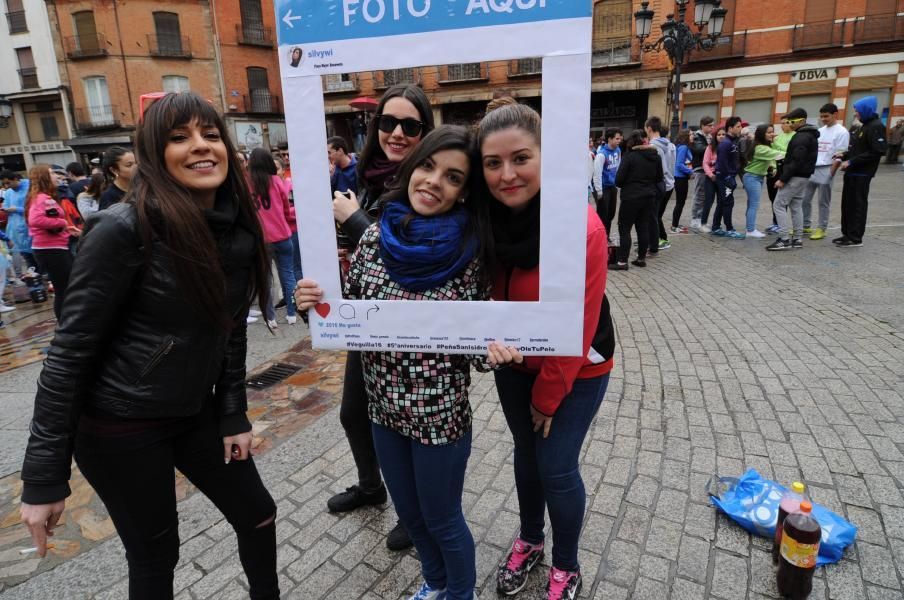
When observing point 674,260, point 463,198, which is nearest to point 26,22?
point 674,260

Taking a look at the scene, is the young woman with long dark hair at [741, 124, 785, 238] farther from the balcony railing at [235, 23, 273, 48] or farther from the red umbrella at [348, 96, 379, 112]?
the balcony railing at [235, 23, 273, 48]

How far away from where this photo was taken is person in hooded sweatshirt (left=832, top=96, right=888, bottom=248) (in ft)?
23.6

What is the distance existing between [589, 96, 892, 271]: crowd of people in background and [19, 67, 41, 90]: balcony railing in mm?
33131

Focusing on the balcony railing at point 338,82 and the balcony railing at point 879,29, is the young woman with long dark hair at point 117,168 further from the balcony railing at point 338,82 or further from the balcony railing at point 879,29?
the balcony railing at point 879,29

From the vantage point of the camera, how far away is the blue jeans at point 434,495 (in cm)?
175

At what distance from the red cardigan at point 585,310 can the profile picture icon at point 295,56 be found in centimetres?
89

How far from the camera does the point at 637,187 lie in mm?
7242

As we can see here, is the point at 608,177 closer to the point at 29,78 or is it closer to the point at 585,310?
the point at 585,310

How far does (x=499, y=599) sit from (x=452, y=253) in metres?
1.53

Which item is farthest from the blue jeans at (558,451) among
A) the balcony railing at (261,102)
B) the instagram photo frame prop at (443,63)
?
the balcony railing at (261,102)

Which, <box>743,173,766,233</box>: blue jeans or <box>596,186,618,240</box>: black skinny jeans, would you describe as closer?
<box>743,173,766,233</box>: blue jeans

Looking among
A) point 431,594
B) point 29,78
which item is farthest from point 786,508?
point 29,78

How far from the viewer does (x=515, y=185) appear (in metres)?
1.56

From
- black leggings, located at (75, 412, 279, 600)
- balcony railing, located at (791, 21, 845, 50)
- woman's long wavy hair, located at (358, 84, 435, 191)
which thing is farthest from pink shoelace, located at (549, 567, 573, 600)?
balcony railing, located at (791, 21, 845, 50)
